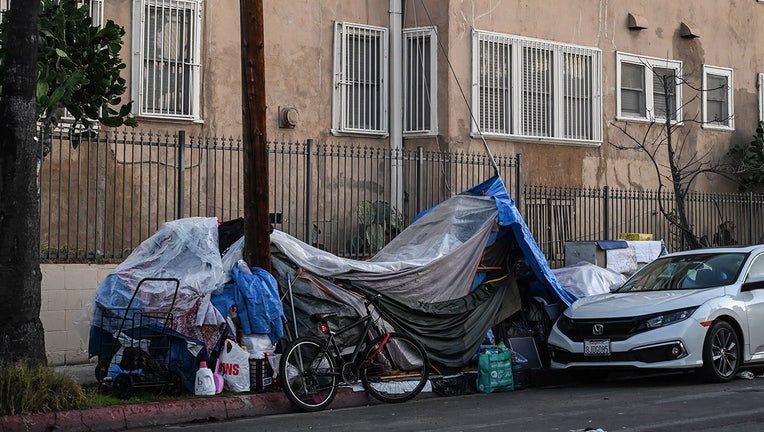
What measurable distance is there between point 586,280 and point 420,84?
4.83 m

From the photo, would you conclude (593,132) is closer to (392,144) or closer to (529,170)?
(529,170)

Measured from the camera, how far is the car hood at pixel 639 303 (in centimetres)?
1280

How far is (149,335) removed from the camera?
11.6 meters

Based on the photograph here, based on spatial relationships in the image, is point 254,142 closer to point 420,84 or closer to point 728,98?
point 420,84

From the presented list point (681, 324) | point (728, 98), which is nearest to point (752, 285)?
point (681, 324)

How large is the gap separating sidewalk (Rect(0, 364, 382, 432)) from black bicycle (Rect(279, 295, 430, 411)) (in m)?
0.22

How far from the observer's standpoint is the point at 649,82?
2164 centimetres

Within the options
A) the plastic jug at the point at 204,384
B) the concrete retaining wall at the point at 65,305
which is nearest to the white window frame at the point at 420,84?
the concrete retaining wall at the point at 65,305

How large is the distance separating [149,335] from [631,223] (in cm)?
1154

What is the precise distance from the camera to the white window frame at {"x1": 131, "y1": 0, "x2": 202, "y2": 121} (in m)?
16.2

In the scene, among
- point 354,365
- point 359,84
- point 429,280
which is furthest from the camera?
→ point 359,84

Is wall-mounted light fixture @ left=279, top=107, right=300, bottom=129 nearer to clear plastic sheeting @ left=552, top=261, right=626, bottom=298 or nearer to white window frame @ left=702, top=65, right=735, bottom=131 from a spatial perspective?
clear plastic sheeting @ left=552, top=261, right=626, bottom=298

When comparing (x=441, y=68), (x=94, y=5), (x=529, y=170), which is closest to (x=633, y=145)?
(x=529, y=170)

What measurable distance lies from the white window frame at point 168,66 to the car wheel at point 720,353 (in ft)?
27.5
